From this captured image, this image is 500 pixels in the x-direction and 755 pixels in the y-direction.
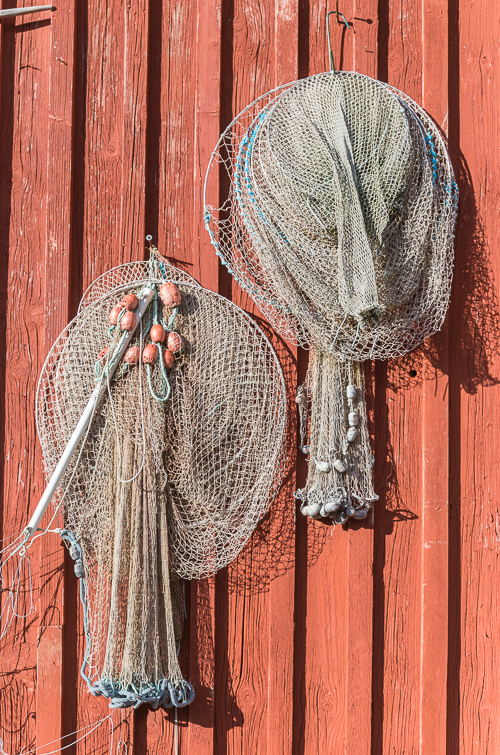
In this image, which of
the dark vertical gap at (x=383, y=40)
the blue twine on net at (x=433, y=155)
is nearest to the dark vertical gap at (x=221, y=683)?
the blue twine on net at (x=433, y=155)

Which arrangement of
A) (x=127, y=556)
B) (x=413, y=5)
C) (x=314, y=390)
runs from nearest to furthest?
(x=127, y=556)
(x=314, y=390)
(x=413, y=5)

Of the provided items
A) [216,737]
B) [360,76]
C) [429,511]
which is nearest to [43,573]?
[216,737]

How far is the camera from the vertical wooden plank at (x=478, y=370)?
2398 mm

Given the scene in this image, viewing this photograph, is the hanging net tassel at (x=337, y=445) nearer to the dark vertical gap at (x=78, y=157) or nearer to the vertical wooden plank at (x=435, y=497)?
the vertical wooden plank at (x=435, y=497)

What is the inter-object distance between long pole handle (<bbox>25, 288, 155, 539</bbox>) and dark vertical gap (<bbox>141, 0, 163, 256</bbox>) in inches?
16.4

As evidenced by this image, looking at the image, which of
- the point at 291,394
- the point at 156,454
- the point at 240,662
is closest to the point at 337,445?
the point at 291,394

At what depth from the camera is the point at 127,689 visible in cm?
216

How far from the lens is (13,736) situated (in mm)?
2408

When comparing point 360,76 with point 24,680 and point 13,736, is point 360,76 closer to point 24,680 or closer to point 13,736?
point 24,680

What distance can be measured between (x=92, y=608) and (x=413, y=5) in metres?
3.07

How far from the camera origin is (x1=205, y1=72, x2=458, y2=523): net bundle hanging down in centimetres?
215

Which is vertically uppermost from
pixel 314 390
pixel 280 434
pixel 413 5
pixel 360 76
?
pixel 413 5

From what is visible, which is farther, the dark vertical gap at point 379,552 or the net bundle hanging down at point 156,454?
the dark vertical gap at point 379,552

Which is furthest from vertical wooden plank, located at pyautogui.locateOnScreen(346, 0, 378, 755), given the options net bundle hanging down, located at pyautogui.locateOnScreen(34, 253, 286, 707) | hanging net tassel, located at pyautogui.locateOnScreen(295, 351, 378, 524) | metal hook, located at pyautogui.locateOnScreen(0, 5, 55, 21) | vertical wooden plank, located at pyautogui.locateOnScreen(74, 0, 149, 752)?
metal hook, located at pyautogui.locateOnScreen(0, 5, 55, 21)
